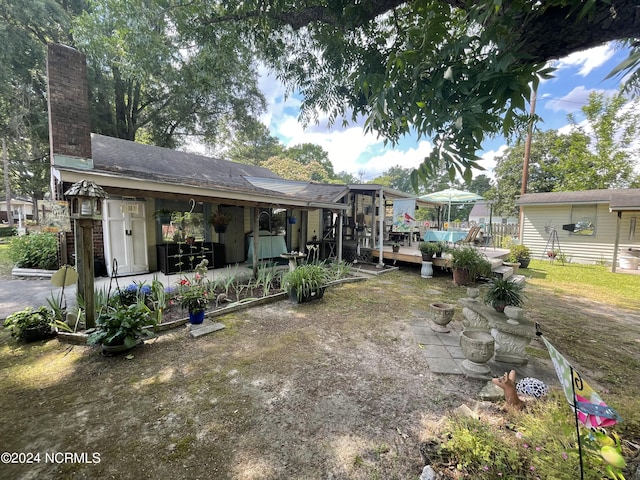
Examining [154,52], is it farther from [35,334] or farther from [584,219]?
[584,219]

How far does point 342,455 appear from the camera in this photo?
1967mm

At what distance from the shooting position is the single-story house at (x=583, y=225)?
10.3m

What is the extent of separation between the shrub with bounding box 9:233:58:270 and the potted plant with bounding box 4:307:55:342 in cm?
459

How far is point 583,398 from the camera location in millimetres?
1323

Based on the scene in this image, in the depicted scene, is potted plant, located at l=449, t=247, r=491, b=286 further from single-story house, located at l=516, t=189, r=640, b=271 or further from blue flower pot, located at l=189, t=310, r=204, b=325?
single-story house, located at l=516, t=189, r=640, b=271

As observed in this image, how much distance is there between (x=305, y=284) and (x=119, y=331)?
3.11 m

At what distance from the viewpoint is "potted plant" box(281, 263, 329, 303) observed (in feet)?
17.8

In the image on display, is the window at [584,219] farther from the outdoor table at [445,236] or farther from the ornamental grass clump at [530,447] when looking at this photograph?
the ornamental grass clump at [530,447]

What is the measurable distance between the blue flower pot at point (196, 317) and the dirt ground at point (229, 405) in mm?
319

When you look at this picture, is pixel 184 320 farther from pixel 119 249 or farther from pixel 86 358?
pixel 119 249

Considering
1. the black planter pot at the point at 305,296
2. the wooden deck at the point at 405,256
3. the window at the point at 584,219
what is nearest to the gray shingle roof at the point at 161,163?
the black planter pot at the point at 305,296

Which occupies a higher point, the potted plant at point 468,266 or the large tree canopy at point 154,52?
the large tree canopy at point 154,52

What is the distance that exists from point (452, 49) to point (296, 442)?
3.04 metres

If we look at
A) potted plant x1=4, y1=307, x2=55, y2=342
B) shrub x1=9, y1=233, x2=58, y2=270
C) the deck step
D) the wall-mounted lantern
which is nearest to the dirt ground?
potted plant x1=4, y1=307, x2=55, y2=342
